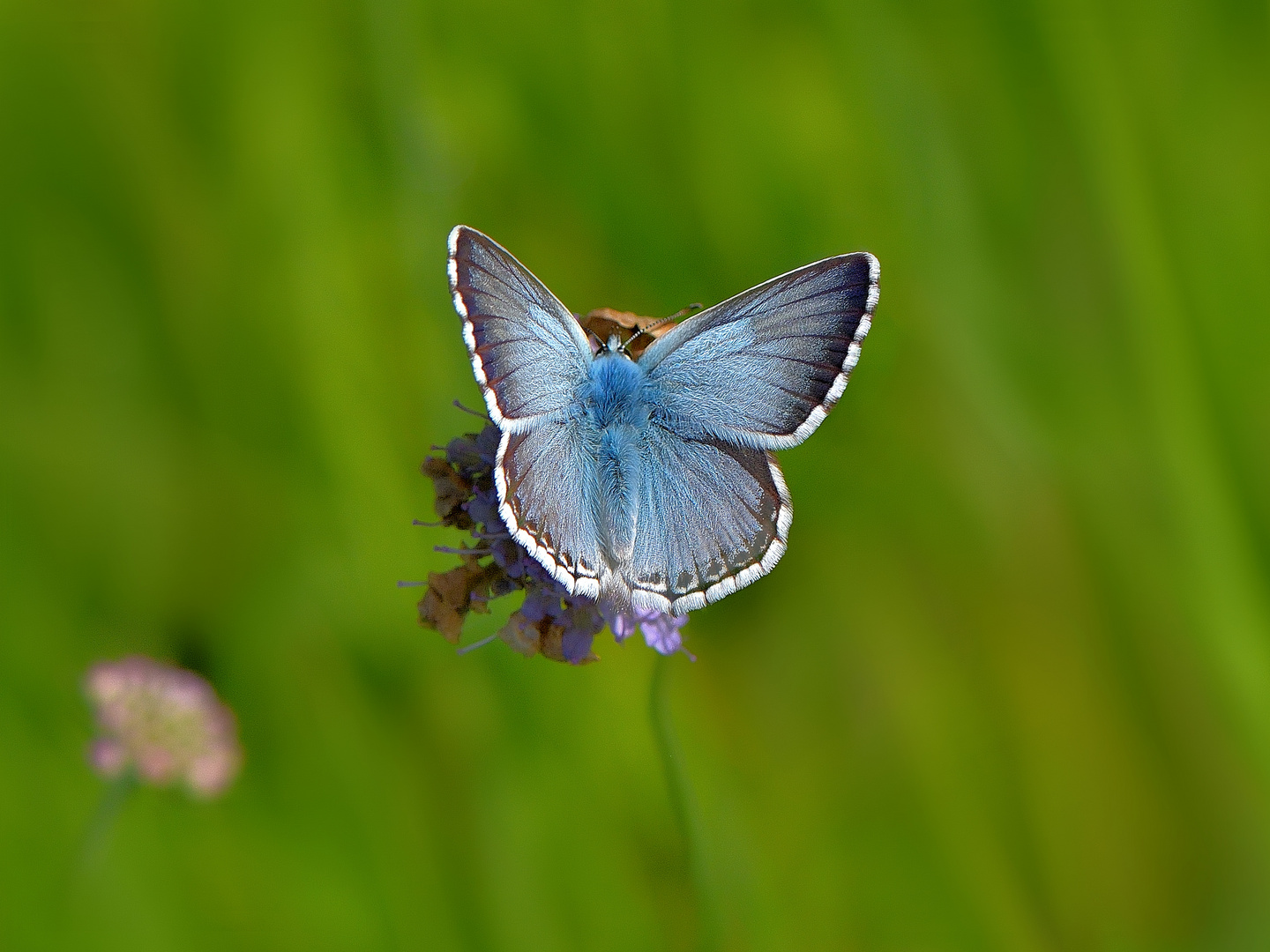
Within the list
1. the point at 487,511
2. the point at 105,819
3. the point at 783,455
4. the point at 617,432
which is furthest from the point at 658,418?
the point at 105,819

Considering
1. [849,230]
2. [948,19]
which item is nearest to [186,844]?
[849,230]

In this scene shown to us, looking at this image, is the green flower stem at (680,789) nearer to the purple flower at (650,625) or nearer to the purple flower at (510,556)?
the purple flower at (650,625)

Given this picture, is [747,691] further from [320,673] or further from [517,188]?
[517,188]

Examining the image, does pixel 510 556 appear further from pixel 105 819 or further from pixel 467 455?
pixel 105 819

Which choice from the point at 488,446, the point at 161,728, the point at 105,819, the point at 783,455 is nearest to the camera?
the point at 488,446

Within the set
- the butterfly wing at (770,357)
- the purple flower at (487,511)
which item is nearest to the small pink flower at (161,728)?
the purple flower at (487,511)

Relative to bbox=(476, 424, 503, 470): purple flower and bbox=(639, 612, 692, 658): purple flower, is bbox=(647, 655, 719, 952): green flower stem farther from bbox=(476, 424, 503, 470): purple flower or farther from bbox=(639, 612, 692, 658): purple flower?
bbox=(476, 424, 503, 470): purple flower
